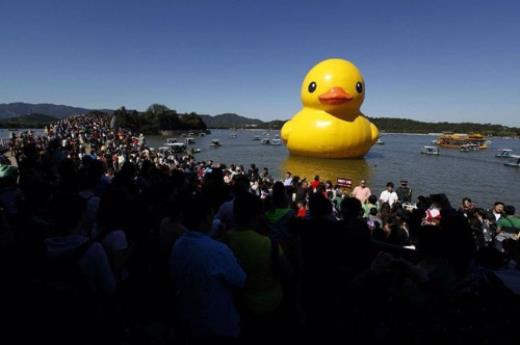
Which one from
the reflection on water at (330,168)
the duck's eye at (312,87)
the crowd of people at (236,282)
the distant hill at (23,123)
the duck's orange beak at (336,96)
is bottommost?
the reflection on water at (330,168)

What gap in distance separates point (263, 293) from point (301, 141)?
1874 cm

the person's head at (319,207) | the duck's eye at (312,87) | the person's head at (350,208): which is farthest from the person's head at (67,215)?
the duck's eye at (312,87)

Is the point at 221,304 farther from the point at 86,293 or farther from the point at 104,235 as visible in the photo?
the point at 104,235

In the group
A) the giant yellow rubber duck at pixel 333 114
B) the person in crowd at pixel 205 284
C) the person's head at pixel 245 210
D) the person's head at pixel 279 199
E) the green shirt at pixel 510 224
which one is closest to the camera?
the person in crowd at pixel 205 284

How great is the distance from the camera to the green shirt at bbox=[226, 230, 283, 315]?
6.41 feet

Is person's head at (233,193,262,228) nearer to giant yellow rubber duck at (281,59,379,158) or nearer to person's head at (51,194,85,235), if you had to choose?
person's head at (51,194,85,235)

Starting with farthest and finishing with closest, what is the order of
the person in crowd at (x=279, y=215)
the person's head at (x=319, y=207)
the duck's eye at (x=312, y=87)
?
the duck's eye at (x=312, y=87) → the person's head at (x=319, y=207) → the person in crowd at (x=279, y=215)

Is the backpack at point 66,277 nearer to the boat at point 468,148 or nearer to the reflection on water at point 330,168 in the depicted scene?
the reflection on water at point 330,168

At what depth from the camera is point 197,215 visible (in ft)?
5.98

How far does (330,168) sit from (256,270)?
17.6m

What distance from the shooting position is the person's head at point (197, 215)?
5.98ft

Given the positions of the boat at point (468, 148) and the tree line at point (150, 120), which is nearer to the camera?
the boat at point (468, 148)

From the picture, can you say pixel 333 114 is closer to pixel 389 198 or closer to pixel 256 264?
pixel 389 198

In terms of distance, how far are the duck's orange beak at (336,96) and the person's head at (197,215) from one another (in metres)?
17.4
